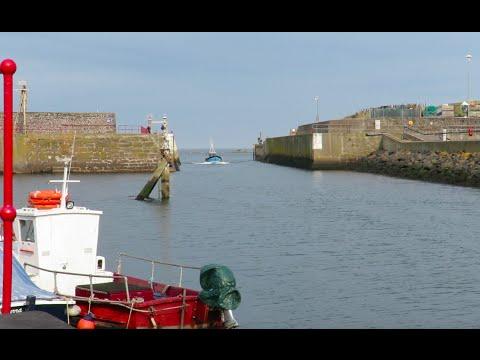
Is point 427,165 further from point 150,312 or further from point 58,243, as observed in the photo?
point 150,312

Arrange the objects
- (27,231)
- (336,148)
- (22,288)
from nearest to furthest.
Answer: (22,288)
(27,231)
(336,148)

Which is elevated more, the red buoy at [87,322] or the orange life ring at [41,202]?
the orange life ring at [41,202]

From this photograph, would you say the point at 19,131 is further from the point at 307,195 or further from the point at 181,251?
the point at 181,251

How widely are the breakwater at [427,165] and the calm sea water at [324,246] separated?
4.47 ft

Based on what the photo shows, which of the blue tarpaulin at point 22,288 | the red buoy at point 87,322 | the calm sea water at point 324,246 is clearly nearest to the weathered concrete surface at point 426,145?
the calm sea water at point 324,246

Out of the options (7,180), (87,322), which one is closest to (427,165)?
(87,322)

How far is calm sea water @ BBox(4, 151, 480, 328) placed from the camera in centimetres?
1697

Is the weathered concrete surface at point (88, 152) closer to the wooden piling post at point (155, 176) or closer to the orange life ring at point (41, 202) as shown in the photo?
the wooden piling post at point (155, 176)

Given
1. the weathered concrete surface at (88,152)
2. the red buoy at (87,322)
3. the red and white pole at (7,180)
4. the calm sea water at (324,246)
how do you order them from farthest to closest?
1. the weathered concrete surface at (88,152)
2. the calm sea water at (324,246)
3. the red buoy at (87,322)
4. the red and white pole at (7,180)

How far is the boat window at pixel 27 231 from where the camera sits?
1512 centimetres

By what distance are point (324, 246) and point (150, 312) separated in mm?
14289

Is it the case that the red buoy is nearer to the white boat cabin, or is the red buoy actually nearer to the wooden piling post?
the white boat cabin

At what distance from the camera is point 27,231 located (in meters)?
15.2
